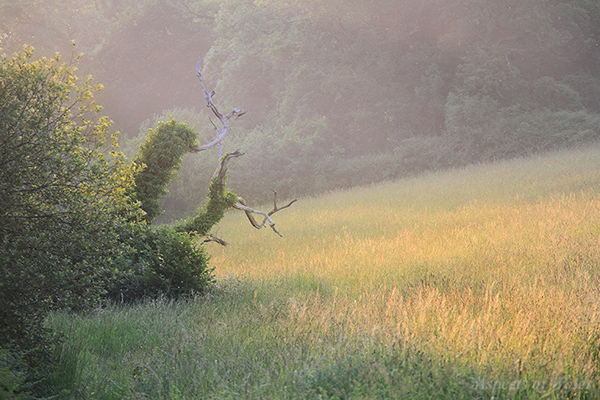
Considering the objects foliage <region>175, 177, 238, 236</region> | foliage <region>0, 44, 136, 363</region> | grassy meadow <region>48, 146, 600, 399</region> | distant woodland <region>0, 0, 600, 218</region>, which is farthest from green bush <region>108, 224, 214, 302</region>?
distant woodland <region>0, 0, 600, 218</region>

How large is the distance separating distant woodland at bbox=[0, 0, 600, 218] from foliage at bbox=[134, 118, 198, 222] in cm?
1603

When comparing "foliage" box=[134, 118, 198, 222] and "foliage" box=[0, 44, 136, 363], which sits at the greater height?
"foliage" box=[134, 118, 198, 222]

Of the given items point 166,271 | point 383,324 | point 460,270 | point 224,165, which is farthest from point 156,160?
point 383,324

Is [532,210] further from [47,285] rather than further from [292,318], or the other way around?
[47,285]

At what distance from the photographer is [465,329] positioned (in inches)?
168

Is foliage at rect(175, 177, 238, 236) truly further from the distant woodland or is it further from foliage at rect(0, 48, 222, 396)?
the distant woodland

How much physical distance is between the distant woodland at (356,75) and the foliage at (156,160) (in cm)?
1603

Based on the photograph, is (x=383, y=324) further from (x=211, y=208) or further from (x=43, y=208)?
(x=211, y=208)

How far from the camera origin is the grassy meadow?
340 centimetres

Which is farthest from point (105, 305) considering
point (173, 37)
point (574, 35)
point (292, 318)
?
point (173, 37)

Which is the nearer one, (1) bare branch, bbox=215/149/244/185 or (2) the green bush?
(2) the green bush

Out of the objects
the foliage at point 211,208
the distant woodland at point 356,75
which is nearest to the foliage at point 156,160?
the foliage at point 211,208

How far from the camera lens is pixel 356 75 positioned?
99.5ft

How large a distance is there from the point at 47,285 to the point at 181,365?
1.42 metres
